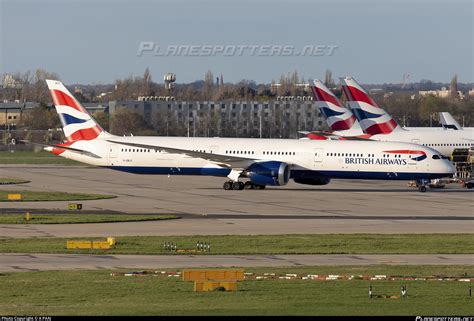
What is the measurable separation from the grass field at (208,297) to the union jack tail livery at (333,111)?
74.5 meters

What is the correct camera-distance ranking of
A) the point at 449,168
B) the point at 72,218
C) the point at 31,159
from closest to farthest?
the point at 72,218 < the point at 449,168 < the point at 31,159

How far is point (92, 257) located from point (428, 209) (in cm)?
3097

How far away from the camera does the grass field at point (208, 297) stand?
31344mm

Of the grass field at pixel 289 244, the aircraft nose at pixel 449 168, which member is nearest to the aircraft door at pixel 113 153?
the aircraft nose at pixel 449 168

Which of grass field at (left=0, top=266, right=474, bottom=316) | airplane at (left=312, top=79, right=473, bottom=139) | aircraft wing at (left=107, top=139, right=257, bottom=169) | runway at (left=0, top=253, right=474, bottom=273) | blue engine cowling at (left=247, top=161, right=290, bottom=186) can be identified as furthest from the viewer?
airplane at (left=312, top=79, right=473, bottom=139)

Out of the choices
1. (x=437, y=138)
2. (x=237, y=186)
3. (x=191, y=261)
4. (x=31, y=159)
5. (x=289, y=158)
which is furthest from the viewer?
(x=31, y=159)

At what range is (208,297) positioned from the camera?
34.2 meters

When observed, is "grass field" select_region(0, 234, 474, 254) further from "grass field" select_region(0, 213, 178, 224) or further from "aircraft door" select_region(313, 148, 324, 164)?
"aircraft door" select_region(313, 148, 324, 164)

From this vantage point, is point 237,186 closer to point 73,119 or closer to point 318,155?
point 318,155

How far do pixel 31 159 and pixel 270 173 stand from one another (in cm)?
6469

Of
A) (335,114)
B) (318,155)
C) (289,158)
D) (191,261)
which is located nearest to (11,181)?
(289,158)

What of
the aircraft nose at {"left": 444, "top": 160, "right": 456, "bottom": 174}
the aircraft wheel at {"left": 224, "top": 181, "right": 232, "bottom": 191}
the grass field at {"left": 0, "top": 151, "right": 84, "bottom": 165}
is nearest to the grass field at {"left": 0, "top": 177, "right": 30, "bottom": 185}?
the aircraft wheel at {"left": 224, "top": 181, "right": 232, "bottom": 191}

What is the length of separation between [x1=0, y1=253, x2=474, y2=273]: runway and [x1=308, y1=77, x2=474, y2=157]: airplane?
59.4 metres

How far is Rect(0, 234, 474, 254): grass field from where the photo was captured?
46.8 m
